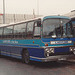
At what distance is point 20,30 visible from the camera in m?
13.2

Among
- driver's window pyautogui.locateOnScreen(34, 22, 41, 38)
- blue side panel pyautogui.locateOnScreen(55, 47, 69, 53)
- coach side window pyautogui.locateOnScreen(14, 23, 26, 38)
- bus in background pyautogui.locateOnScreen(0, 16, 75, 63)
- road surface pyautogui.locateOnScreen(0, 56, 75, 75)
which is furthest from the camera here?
coach side window pyautogui.locateOnScreen(14, 23, 26, 38)

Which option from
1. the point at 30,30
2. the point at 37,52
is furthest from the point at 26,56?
the point at 30,30

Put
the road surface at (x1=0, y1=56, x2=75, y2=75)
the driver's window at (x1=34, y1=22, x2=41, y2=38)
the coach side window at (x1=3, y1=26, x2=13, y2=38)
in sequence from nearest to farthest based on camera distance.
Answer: the road surface at (x1=0, y1=56, x2=75, y2=75), the driver's window at (x1=34, y1=22, x2=41, y2=38), the coach side window at (x1=3, y1=26, x2=13, y2=38)

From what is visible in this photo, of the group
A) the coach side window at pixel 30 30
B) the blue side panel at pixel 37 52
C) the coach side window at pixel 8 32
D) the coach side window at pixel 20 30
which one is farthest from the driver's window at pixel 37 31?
the coach side window at pixel 8 32

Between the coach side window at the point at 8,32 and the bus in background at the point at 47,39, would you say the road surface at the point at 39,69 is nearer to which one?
the bus in background at the point at 47,39

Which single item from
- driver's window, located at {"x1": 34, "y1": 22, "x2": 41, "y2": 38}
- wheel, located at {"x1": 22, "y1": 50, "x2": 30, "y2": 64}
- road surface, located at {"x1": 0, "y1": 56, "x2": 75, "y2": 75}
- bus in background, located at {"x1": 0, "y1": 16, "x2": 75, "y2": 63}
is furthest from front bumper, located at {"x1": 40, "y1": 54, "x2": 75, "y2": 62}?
wheel, located at {"x1": 22, "y1": 50, "x2": 30, "y2": 64}

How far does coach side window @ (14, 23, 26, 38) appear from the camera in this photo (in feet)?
41.9

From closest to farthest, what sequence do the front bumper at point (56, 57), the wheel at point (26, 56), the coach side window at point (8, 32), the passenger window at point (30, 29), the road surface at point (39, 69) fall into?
the road surface at point (39, 69) < the front bumper at point (56, 57) < the passenger window at point (30, 29) < the wheel at point (26, 56) < the coach side window at point (8, 32)

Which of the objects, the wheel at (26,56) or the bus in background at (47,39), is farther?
the wheel at (26,56)

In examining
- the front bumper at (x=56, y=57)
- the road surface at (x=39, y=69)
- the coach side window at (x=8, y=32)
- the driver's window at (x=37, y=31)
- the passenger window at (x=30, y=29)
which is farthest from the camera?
the coach side window at (x=8, y=32)

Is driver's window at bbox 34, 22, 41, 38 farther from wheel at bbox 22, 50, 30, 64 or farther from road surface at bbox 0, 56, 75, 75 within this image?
road surface at bbox 0, 56, 75, 75

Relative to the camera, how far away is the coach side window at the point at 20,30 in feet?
41.9

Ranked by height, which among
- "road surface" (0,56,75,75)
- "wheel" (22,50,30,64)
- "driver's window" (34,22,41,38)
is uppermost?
"driver's window" (34,22,41,38)

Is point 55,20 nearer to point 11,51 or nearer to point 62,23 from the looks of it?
point 62,23
